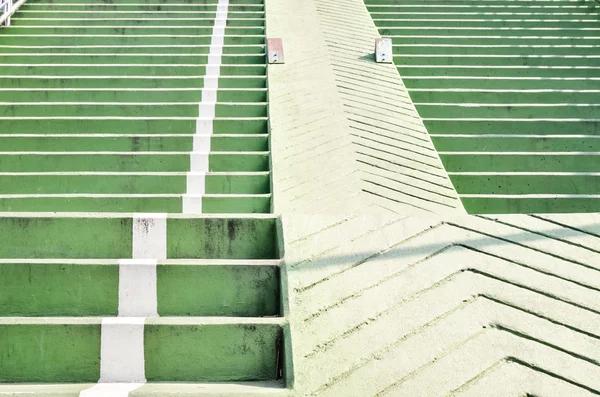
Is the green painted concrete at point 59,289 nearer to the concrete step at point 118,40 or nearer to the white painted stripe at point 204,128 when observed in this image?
the white painted stripe at point 204,128

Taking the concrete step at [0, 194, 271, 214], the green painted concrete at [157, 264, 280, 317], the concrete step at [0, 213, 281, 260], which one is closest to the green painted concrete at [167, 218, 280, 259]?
the concrete step at [0, 213, 281, 260]

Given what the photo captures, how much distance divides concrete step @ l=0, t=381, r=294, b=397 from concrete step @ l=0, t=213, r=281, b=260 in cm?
73

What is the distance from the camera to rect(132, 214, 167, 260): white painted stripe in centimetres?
277

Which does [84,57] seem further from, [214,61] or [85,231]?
[85,231]

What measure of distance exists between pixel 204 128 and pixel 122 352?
2485 millimetres

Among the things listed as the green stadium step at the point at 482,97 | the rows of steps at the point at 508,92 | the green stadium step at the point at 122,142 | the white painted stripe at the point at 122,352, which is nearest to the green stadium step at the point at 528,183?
the rows of steps at the point at 508,92

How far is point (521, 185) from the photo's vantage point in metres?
4.19

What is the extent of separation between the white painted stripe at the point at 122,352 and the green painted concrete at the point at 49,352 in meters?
0.03

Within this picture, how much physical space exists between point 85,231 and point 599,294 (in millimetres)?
2077

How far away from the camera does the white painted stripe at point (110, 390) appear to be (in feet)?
6.61

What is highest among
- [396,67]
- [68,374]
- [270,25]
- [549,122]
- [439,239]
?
[270,25]

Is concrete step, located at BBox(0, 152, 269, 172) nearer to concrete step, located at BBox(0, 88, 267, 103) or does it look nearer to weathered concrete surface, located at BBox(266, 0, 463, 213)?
weathered concrete surface, located at BBox(266, 0, 463, 213)

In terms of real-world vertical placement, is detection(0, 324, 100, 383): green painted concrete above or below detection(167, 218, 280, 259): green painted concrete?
below

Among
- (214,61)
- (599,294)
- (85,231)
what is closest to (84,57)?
(214,61)
